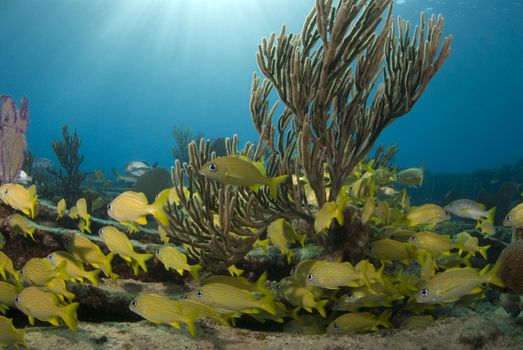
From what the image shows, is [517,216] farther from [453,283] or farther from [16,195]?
[16,195]

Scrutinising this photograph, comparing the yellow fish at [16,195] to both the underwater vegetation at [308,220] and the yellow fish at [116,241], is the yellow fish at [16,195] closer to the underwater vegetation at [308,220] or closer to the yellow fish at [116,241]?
the underwater vegetation at [308,220]

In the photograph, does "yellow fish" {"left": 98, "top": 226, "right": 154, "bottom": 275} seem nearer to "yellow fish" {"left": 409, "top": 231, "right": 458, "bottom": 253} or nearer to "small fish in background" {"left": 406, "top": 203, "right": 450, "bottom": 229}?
"yellow fish" {"left": 409, "top": 231, "right": 458, "bottom": 253}

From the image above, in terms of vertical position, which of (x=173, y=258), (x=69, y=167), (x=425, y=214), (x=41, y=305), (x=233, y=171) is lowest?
(x=41, y=305)

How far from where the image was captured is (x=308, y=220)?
4.46 metres

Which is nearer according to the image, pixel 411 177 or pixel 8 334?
pixel 8 334

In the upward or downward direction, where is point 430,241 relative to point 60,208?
downward

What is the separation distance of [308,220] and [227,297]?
5.69ft

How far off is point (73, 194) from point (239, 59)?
8345cm

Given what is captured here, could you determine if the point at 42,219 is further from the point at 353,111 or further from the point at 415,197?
the point at 415,197

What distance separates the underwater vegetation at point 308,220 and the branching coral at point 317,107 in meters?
0.02

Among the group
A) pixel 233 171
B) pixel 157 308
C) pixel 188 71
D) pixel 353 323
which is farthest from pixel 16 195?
pixel 188 71

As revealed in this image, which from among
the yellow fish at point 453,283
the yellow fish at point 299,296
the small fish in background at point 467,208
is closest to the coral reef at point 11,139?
the yellow fish at point 299,296

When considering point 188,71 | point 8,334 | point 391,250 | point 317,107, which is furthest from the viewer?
point 188,71

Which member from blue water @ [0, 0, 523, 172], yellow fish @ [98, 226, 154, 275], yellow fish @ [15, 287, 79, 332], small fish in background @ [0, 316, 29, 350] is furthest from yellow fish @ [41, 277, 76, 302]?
blue water @ [0, 0, 523, 172]
